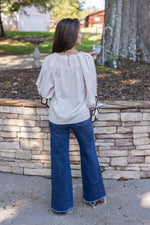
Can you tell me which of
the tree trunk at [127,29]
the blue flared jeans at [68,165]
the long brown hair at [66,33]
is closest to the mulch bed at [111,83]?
the tree trunk at [127,29]

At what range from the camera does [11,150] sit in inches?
148

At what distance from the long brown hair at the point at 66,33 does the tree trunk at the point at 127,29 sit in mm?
5346

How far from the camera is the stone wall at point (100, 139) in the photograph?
3490mm

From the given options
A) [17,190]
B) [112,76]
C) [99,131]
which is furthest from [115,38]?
[17,190]

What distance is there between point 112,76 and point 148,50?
6.94 feet

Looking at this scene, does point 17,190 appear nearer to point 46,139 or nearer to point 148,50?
point 46,139

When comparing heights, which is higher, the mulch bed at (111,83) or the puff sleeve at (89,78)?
the puff sleeve at (89,78)

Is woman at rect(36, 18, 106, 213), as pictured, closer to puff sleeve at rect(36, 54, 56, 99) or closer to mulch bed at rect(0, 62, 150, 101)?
puff sleeve at rect(36, 54, 56, 99)

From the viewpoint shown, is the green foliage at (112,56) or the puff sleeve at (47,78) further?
the green foliage at (112,56)

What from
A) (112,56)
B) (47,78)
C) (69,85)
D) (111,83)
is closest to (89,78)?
(69,85)

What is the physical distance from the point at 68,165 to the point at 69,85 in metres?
0.82

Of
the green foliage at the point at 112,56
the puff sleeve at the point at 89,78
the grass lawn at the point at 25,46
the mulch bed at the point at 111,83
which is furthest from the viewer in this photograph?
the grass lawn at the point at 25,46

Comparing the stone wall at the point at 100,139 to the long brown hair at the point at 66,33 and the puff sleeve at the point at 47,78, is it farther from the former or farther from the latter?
the long brown hair at the point at 66,33

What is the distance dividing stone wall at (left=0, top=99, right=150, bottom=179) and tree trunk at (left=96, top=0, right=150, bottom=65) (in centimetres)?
456
